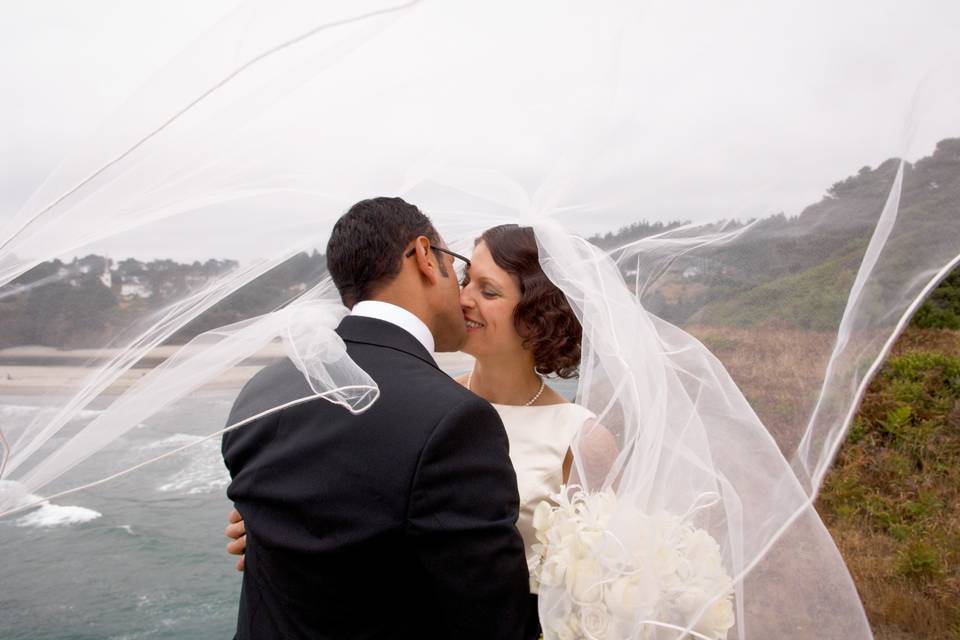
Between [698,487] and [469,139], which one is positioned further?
[469,139]

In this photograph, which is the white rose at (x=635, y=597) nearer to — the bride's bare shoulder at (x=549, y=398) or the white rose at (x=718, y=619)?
the white rose at (x=718, y=619)

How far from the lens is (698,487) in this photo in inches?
74.7

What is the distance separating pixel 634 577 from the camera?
1.83 meters

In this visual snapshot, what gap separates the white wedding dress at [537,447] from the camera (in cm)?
300

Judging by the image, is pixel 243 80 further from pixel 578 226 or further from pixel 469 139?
pixel 578 226

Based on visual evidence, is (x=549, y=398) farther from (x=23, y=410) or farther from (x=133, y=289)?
(x=23, y=410)

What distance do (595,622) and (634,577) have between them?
0.50 ft

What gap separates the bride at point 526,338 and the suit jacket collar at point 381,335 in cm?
82

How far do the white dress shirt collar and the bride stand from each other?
73 cm

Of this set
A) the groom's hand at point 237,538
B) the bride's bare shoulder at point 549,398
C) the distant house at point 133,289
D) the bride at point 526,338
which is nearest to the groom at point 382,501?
the distant house at point 133,289

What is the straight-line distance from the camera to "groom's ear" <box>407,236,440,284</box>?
2.28 m

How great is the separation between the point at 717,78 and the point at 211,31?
1.12 metres

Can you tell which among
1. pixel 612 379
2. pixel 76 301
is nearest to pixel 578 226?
pixel 612 379

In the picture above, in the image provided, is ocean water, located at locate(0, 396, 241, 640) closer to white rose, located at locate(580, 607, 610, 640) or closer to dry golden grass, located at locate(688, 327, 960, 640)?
white rose, located at locate(580, 607, 610, 640)
